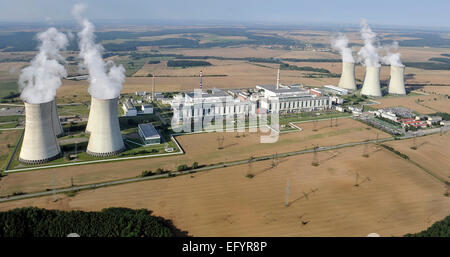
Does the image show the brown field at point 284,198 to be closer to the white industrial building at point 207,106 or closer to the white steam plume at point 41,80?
the white steam plume at point 41,80

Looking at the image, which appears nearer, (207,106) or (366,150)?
(366,150)

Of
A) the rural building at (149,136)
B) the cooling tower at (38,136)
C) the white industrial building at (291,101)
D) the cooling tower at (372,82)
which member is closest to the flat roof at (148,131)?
the rural building at (149,136)

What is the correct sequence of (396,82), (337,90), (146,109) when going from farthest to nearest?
(337,90), (396,82), (146,109)

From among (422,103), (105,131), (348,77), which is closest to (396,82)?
(422,103)

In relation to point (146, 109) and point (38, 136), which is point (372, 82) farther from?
point (38, 136)

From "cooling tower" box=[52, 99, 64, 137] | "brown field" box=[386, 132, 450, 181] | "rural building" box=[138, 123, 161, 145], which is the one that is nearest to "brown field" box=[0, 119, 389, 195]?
"rural building" box=[138, 123, 161, 145]

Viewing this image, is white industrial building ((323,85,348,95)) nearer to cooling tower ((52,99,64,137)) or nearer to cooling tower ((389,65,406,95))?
cooling tower ((389,65,406,95))

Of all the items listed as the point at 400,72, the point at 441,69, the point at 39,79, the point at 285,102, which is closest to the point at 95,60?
the point at 39,79
